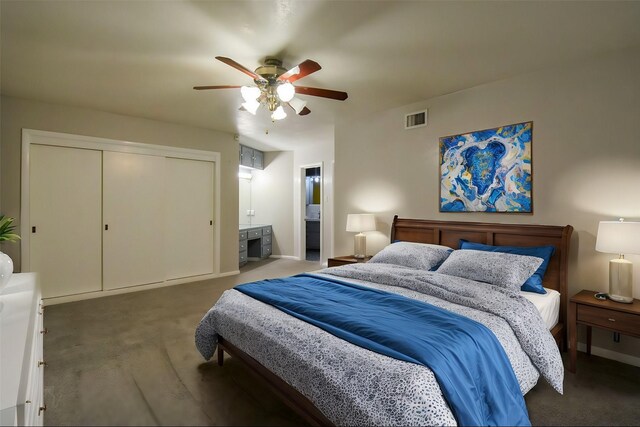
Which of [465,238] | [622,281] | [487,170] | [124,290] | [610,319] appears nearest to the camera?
[610,319]

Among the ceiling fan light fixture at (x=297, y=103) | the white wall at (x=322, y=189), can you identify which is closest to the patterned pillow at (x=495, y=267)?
the ceiling fan light fixture at (x=297, y=103)

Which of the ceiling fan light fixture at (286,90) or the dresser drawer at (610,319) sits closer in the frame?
the dresser drawer at (610,319)

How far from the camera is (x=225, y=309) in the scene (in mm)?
2068

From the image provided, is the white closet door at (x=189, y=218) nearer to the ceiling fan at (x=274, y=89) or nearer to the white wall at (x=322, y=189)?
the white wall at (x=322, y=189)

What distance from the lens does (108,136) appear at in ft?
12.6

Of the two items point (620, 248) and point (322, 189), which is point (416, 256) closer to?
point (620, 248)

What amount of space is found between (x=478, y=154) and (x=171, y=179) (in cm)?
385

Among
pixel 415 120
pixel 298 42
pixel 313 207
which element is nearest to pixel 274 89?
pixel 298 42

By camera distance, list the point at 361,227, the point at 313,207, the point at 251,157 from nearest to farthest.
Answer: the point at 361,227 → the point at 251,157 → the point at 313,207

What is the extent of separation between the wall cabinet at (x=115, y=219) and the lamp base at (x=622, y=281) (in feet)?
14.9

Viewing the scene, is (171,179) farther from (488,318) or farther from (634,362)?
(634,362)

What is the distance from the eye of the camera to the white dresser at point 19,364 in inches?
28.8

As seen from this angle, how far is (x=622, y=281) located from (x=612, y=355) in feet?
2.05

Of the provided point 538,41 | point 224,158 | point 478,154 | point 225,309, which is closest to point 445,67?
point 538,41
